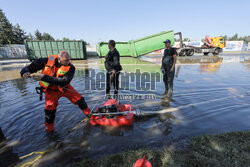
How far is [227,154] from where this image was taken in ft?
6.49

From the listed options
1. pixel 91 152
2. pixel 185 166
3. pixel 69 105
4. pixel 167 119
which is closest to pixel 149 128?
pixel 167 119

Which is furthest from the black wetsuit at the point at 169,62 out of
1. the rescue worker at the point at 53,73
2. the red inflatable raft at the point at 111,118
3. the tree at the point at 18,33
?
the tree at the point at 18,33

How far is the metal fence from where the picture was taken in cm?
2442

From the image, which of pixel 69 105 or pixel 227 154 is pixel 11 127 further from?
pixel 227 154

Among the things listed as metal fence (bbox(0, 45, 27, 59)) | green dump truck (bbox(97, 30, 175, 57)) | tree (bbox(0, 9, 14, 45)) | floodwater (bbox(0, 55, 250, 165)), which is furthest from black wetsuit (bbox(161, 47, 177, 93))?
tree (bbox(0, 9, 14, 45))

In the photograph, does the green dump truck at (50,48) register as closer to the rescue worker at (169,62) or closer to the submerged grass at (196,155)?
the rescue worker at (169,62)

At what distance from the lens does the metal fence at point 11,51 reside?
2442cm

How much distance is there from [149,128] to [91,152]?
4.46 ft

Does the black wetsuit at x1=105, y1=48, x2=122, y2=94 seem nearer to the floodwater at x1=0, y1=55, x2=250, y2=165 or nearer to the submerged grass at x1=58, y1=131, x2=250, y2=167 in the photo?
the floodwater at x1=0, y1=55, x2=250, y2=165

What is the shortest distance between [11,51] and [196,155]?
111 feet

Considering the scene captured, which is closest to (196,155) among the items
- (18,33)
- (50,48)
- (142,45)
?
(142,45)

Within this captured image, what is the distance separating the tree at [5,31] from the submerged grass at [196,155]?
42.0 m

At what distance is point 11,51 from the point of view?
2486 cm

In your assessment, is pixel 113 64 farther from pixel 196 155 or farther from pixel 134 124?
pixel 196 155
